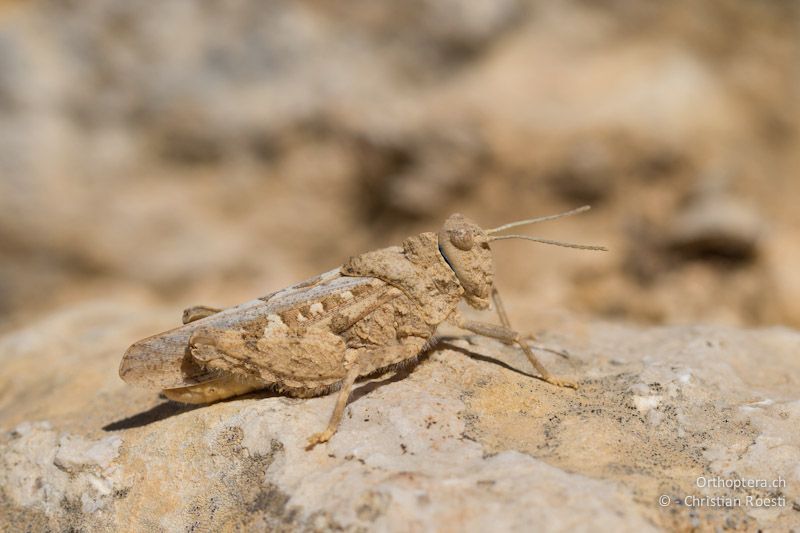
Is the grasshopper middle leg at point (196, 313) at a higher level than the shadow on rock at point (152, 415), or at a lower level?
higher

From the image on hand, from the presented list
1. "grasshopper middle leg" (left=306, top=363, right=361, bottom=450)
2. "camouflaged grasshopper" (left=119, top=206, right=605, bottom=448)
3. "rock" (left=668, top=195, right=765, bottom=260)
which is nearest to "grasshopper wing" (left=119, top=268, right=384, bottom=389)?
"camouflaged grasshopper" (left=119, top=206, right=605, bottom=448)

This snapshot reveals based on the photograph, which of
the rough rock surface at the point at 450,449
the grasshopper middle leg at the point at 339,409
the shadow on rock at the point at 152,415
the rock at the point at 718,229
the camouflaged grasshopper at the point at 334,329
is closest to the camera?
the rough rock surface at the point at 450,449

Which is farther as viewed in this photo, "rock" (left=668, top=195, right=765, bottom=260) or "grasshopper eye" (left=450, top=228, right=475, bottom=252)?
"rock" (left=668, top=195, right=765, bottom=260)

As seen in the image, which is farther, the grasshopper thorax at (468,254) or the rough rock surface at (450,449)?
the grasshopper thorax at (468,254)

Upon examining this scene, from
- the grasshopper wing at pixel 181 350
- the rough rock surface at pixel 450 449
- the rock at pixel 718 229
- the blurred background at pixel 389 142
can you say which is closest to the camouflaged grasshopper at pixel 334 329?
the grasshopper wing at pixel 181 350

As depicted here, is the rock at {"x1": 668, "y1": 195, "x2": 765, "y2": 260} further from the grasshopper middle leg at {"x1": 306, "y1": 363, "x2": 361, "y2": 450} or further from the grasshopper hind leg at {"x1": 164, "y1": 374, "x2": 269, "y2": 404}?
the grasshopper hind leg at {"x1": 164, "y1": 374, "x2": 269, "y2": 404}

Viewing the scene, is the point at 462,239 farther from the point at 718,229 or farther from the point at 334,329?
the point at 718,229

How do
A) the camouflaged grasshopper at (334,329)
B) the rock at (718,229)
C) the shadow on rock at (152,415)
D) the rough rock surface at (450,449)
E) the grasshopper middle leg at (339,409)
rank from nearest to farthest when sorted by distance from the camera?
the rough rock surface at (450,449)
the grasshopper middle leg at (339,409)
the camouflaged grasshopper at (334,329)
the shadow on rock at (152,415)
the rock at (718,229)

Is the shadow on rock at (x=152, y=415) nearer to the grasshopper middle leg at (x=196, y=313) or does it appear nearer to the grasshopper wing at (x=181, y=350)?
the grasshopper wing at (x=181, y=350)
